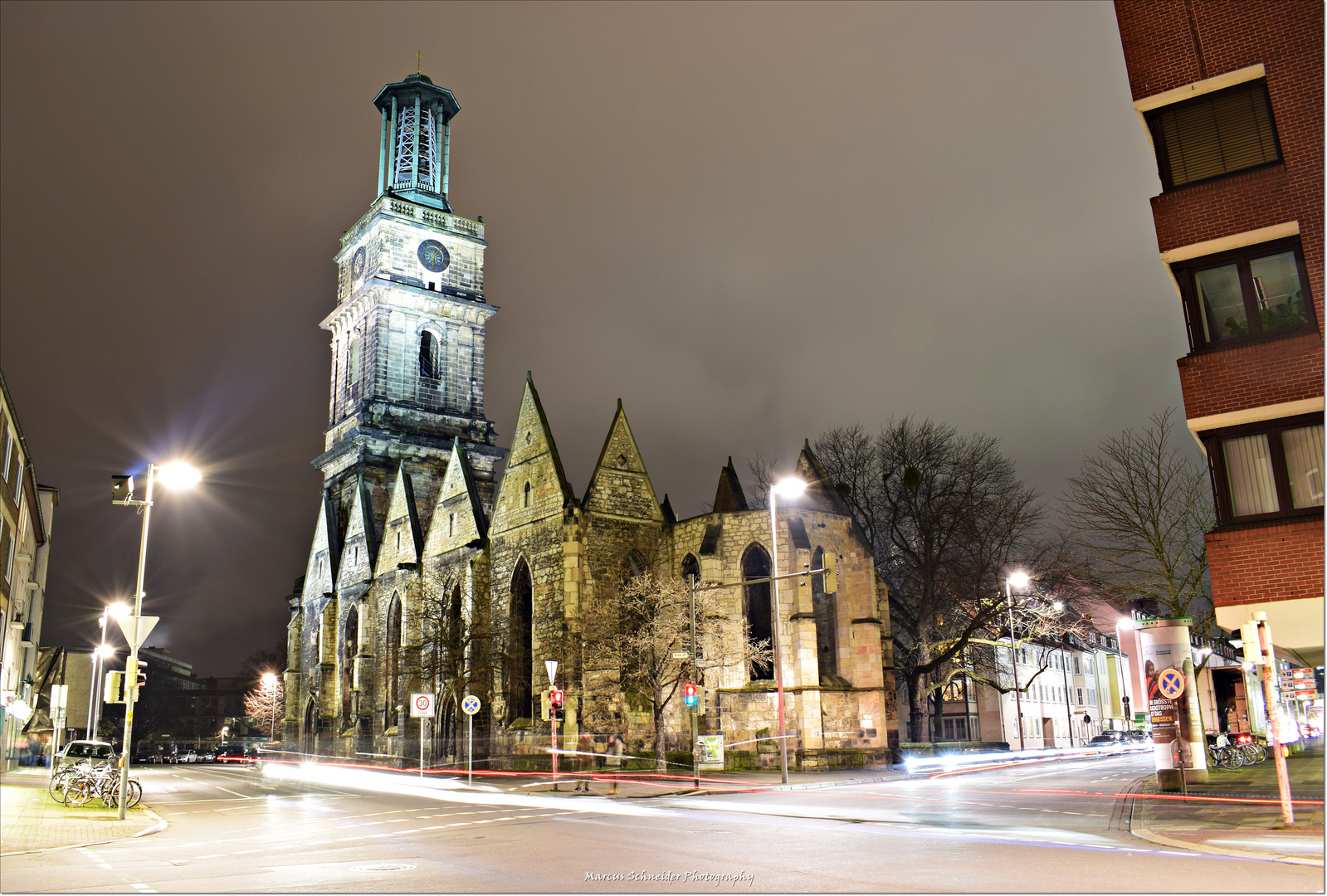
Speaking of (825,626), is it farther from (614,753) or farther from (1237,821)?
(1237,821)

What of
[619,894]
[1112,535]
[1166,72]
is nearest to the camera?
[619,894]

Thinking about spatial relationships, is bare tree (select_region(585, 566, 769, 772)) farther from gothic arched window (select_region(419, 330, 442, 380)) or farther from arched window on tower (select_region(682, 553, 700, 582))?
gothic arched window (select_region(419, 330, 442, 380))

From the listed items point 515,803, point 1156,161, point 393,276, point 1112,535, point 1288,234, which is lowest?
point 515,803

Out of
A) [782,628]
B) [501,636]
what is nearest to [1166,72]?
[782,628]

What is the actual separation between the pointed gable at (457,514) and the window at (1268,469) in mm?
28199

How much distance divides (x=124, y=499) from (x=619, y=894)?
15904 mm

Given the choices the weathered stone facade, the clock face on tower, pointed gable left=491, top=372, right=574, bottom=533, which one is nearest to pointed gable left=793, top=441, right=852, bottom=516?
the weathered stone facade

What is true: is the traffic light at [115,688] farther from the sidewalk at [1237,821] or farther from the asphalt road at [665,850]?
the sidewalk at [1237,821]

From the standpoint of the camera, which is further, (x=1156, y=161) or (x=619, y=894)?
(x=1156, y=161)

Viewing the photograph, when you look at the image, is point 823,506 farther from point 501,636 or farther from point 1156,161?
point 1156,161

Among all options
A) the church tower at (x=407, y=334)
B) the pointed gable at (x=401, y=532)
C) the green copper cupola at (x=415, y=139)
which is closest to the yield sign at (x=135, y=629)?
the pointed gable at (x=401, y=532)

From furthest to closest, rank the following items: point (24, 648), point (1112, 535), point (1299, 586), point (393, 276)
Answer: point (393, 276)
point (24, 648)
point (1112, 535)
point (1299, 586)

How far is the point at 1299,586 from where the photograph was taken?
16734mm

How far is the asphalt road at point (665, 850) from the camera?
9867mm
